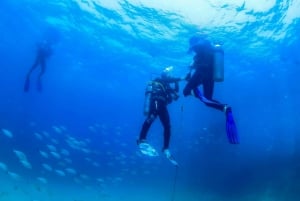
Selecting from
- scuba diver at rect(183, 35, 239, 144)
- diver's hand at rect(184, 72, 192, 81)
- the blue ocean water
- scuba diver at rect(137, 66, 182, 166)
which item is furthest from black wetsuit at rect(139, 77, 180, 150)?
the blue ocean water

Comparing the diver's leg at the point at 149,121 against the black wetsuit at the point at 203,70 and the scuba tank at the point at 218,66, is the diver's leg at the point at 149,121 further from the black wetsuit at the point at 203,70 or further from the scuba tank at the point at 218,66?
the scuba tank at the point at 218,66

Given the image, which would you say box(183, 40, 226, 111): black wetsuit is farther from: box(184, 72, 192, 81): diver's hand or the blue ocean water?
the blue ocean water

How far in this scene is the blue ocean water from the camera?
2034 centimetres

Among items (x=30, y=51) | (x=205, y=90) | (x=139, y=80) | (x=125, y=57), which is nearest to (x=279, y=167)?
(x=139, y=80)

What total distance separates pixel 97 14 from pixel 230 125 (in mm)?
17146

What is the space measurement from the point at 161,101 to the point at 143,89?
1300 inches

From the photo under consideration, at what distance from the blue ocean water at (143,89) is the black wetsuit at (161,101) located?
216cm

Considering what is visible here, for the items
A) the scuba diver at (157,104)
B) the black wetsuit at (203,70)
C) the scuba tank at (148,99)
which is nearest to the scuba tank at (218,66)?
the black wetsuit at (203,70)

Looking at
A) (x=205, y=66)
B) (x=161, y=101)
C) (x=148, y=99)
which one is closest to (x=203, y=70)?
(x=205, y=66)

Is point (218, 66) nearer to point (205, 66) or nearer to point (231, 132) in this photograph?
point (205, 66)

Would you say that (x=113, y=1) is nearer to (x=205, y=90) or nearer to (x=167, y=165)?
(x=205, y=90)

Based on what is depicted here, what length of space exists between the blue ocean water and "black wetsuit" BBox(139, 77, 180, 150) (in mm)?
2161

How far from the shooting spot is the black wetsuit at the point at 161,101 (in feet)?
29.3

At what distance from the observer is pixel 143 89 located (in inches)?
1654
